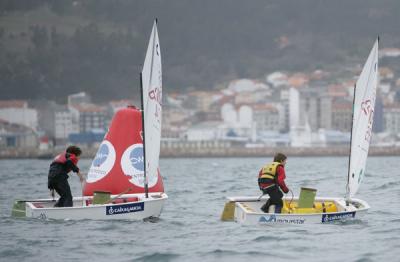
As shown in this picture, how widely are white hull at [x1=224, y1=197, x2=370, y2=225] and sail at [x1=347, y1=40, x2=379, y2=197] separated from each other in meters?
0.53

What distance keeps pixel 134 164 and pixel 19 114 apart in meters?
124

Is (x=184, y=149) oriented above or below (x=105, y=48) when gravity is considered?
below

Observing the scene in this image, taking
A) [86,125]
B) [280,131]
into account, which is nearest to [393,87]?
[280,131]

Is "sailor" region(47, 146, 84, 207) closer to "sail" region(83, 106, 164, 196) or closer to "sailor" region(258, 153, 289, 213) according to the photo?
"sail" region(83, 106, 164, 196)

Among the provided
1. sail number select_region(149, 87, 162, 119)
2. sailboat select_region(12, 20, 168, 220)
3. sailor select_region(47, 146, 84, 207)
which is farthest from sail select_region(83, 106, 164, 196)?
sailor select_region(47, 146, 84, 207)

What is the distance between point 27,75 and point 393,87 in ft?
199

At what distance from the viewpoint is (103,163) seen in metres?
17.8

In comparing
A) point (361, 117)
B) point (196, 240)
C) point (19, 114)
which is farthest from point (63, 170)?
point (19, 114)

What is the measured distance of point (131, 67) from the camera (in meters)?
182

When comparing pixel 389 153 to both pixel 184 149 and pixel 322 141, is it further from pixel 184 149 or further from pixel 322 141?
pixel 184 149

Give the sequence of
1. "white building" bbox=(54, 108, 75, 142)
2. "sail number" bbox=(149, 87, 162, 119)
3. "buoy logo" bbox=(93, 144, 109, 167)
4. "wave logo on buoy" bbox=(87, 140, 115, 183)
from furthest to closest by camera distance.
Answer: "white building" bbox=(54, 108, 75, 142), "buoy logo" bbox=(93, 144, 109, 167), "wave logo on buoy" bbox=(87, 140, 115, 183), "sail number" bbox=(149, 87, 162, 119)

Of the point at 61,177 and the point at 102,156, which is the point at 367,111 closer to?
the point at 102,156

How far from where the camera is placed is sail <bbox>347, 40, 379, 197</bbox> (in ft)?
51.5

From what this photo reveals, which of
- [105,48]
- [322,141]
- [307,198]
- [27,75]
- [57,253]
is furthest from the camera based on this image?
[105,48]
